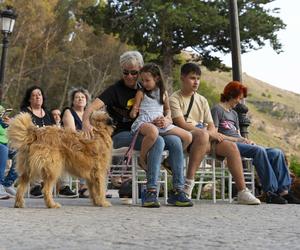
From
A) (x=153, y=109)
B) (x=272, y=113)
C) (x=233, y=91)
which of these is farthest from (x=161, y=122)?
(x=272, y=113)

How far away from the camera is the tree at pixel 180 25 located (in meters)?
25.4

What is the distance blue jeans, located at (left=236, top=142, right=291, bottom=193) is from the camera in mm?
7942

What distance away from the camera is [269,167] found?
793cm

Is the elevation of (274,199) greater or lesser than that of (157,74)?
lesser

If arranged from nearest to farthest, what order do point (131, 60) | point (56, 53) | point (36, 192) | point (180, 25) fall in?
point (131, 60) → point (36, 192) → point (180, 25) → point (56, 53)

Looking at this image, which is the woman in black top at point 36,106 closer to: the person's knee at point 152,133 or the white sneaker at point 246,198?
the person's knee at point 152,133

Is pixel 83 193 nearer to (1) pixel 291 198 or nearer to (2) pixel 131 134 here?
(2) pixel 131 134

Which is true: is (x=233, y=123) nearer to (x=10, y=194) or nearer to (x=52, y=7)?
Answer: (x=10, y=194)

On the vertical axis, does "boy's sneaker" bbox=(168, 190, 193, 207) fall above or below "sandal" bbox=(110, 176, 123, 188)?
below

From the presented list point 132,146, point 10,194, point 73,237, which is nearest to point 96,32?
point 10,194

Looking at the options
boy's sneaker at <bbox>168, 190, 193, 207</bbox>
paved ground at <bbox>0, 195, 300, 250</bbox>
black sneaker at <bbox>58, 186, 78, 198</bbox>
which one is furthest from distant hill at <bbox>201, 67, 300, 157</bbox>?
paved ground at <bbox>0, 195, 300, 250</bbox>

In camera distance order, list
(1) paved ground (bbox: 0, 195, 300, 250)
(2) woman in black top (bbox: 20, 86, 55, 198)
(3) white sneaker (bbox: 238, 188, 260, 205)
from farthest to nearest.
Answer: (2) woman in black top (bbox: 20, 86, 55, 198), (3) white sneaker (bbox: 238, 188, 260, 205), (1) paved ground (bbox: 0, 195, 300, 250)

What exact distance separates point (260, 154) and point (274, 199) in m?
0.63

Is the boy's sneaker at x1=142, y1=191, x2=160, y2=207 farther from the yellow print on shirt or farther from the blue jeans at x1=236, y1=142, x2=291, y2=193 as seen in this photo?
the blue jeans at x1=236, y1=142, x2=291, y2=193
